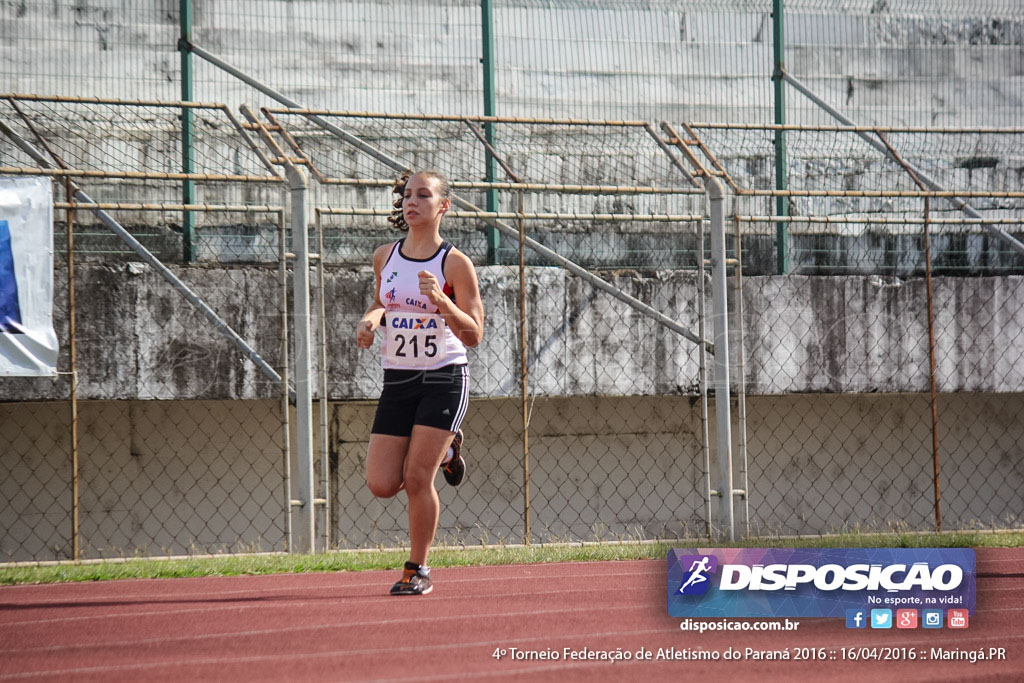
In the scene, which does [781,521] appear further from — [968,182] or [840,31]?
[840,31]

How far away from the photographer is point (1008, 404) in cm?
1057

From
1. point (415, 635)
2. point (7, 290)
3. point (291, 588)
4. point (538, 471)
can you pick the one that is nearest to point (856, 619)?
point (415, 635)

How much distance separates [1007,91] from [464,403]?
8.22 metres

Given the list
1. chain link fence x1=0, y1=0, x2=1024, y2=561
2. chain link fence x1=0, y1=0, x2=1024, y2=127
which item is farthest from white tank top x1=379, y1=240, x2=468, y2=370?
chain link fence x1=0, y1=0, x2=1024, y2=127

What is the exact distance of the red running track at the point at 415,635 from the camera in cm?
392

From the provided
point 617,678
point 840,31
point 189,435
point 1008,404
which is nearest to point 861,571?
point 617,678

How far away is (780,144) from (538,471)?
11.3 ft

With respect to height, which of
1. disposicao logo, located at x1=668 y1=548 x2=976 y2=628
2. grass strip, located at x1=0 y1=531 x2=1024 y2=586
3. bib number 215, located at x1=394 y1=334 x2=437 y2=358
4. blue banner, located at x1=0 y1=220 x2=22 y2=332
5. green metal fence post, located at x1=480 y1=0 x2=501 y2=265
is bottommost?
grass strip, located at x1=0 y1=531 x2=1024 y2=586

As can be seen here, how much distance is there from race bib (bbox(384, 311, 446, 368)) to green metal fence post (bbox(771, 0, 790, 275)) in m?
5.06

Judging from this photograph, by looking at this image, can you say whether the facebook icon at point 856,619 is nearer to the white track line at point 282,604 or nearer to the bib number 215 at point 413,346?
the white track line at point 282,604

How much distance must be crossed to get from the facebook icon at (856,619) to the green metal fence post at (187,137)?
579 cm

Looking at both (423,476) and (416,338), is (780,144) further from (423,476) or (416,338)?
(423,476)

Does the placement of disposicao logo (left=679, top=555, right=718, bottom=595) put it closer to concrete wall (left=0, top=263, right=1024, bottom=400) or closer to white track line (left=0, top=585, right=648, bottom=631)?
white track line (left=0, top=585, right=648, bottom=631)

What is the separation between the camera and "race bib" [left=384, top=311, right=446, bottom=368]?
5.25 metres
